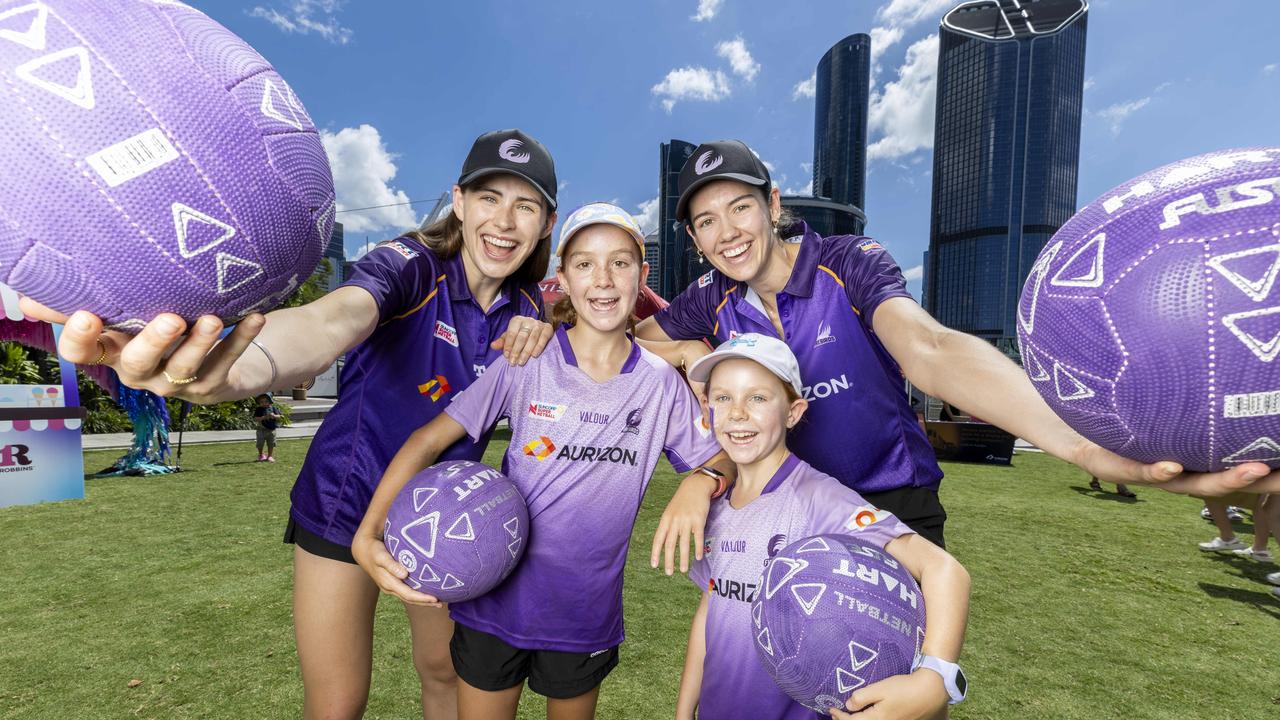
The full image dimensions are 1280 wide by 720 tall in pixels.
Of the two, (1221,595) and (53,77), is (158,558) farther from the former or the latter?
(1221,595)

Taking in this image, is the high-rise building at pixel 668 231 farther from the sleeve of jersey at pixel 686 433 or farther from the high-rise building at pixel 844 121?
the sleeve of jersey at pixel 686 433

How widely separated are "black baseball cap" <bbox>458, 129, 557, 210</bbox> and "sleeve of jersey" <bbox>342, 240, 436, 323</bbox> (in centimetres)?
36

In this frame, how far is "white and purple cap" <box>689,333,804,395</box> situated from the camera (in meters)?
2.09

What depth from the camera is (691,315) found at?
9.71 feet

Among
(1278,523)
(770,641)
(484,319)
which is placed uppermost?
(484,319)

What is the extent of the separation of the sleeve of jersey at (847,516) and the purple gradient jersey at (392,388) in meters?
1.34

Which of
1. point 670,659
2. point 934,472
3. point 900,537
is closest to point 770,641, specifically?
point 900,537

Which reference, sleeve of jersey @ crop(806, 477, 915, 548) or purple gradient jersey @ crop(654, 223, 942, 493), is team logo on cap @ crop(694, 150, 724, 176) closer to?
purple gradient jersey @ crop(654, 223, 942, 493)

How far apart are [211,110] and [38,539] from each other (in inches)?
329

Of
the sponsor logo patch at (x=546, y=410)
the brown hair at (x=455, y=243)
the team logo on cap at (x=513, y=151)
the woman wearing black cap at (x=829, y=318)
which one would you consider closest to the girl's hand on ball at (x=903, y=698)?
the woman wearing black cap at (x=829, y=318)

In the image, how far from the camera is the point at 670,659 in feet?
13.5

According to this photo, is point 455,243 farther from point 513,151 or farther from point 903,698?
point 903,698

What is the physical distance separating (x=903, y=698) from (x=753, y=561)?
24.7 inches

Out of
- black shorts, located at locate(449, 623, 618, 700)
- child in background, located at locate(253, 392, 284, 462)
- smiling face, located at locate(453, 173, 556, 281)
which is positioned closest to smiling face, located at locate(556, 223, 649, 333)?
smiling face, located at locate(453, 173, 556, 281)
